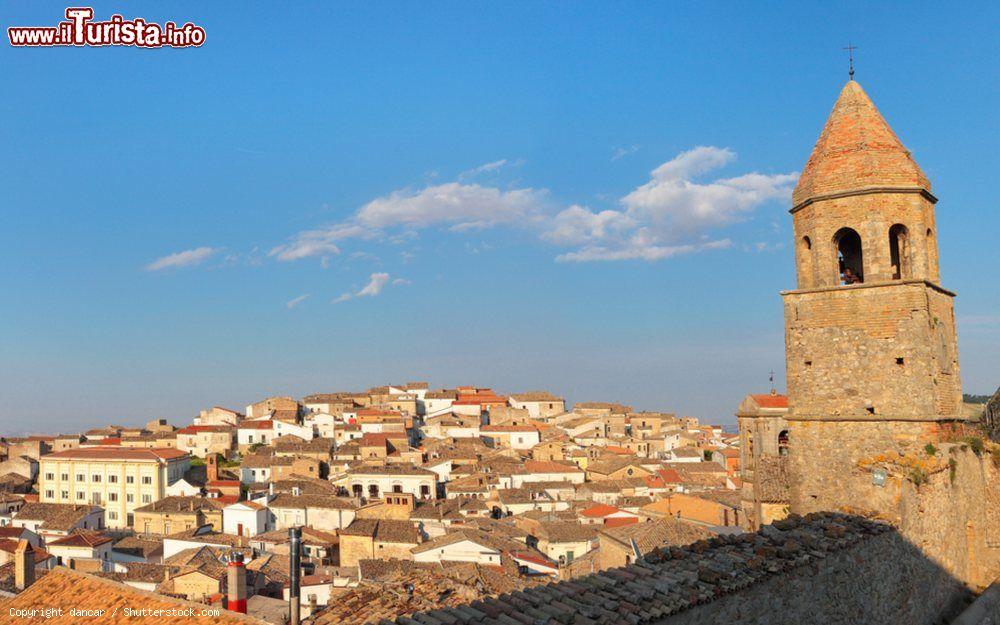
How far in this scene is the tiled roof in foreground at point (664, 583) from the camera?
254 inches

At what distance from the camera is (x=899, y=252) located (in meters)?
12.3

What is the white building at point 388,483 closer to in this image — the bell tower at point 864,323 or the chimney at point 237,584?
the chimney at point 237,584

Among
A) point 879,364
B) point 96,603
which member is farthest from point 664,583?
point 96,603

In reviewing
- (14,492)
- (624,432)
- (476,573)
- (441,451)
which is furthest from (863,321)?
(624,432)

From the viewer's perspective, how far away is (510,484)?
194 ft

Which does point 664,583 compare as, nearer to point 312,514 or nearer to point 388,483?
point 312,514

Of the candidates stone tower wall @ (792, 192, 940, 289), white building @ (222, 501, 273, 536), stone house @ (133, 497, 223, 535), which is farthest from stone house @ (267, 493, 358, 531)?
stone tower wall @ (792, 192, 940, 289)

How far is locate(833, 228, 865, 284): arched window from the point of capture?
1316 centimetres

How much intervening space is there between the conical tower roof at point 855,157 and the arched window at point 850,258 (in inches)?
51.3

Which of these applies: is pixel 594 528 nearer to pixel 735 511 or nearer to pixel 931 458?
pixel 735 511

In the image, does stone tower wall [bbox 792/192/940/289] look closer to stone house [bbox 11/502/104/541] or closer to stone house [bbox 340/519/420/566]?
stone house [bbox 340/519/420/566]

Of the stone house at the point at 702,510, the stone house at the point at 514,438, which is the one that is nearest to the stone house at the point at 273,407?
the stone house at the point at 514,438

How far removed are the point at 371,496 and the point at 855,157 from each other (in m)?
50.1

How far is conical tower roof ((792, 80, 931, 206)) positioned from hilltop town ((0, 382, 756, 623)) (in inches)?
471
